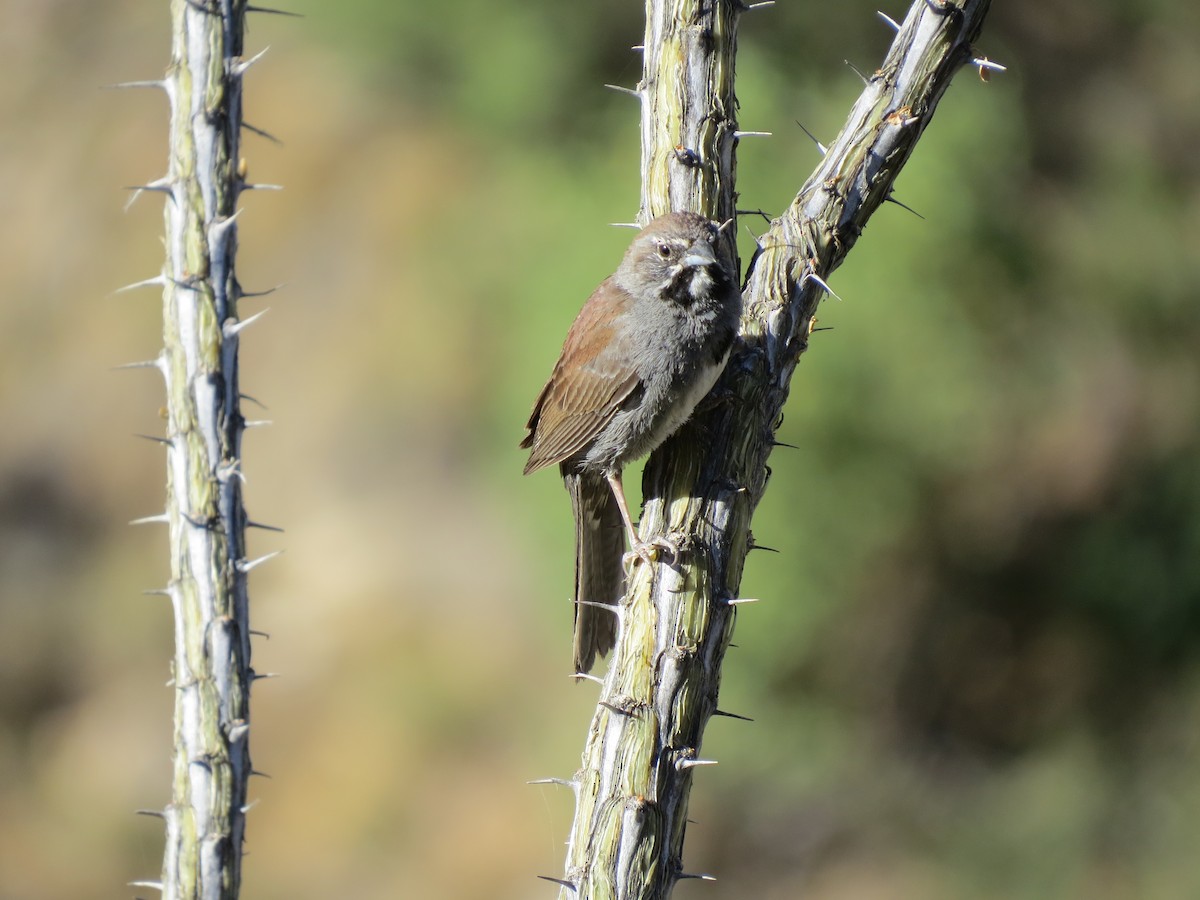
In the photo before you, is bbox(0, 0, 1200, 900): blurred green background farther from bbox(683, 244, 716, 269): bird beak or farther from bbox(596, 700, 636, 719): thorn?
bbox(596, 700, 636, 719): thorn

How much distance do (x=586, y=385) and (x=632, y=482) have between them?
2996 millimetres

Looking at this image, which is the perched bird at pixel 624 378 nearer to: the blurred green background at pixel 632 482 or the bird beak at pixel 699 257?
the bird beak at pixel 699 257

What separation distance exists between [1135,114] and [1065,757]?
6146 mm

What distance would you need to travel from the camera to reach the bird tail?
425 centimetres

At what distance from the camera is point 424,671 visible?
11.7 metres

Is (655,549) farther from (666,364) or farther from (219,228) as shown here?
(219,228)

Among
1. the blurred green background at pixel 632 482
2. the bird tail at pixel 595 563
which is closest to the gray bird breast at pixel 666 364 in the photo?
the bird tail at pixel 595 563

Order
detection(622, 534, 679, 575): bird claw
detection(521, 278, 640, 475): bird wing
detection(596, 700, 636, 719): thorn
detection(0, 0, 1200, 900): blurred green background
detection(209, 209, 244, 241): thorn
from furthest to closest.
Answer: detection(0, 0, 1200, 900): blurred green background, detection(521, 278, 640, 475): bird wing, detection(209, 209, 244, 241): thorn, detection(622, 534, 679, 575): bird claw, detection(596, 700, 636, 719): thorn

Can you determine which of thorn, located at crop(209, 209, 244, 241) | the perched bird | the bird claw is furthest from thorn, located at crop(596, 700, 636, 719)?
thorn, located at crop(209, 209, 244, 241)

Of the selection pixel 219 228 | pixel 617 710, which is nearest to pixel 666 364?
pixel 617 710

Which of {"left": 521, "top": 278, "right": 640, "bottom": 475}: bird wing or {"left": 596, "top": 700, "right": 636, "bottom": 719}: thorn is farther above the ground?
{"left": 521, "top": 278, "right": 640, "bottom": 475}: bird wing

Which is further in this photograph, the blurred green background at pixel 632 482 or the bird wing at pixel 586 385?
the blurred green background at pixel 632 482

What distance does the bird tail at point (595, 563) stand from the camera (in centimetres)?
425

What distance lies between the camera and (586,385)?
14.3 ft
